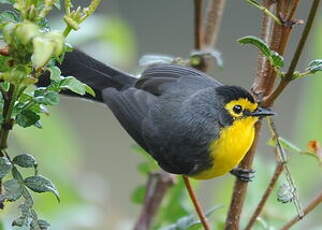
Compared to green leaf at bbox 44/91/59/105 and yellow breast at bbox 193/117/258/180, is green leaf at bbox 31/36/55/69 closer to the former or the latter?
green leaf at bbox 44/91/59/105

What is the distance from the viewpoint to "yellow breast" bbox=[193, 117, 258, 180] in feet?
6.89

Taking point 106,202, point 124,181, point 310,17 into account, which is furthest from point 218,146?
point 124,181

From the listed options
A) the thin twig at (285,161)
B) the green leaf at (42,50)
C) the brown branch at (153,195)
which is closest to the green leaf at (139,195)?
the brown branch at (153,195)

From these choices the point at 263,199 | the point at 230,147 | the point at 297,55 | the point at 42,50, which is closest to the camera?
the point at 42,50

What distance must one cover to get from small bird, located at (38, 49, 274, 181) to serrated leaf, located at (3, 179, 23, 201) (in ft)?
2.90

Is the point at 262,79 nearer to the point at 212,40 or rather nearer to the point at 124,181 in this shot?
the point at 212,40

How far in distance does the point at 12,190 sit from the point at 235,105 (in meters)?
1.06

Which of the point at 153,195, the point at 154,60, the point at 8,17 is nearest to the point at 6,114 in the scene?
the point at 8,17

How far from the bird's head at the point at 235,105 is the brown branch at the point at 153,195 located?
28cm

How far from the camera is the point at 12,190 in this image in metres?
1.19

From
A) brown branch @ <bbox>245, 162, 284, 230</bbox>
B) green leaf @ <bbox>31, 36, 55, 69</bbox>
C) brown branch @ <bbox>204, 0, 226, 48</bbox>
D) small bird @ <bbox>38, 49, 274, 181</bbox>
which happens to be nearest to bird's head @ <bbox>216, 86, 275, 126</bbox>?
small bird @ <bbox>38, 49, 274, 181</bbox>

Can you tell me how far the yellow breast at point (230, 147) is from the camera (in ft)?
6.89

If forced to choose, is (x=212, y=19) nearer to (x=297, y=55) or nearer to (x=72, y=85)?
(x=297, y=55)

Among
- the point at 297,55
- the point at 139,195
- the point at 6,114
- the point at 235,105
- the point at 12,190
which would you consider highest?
the point at 297,55
